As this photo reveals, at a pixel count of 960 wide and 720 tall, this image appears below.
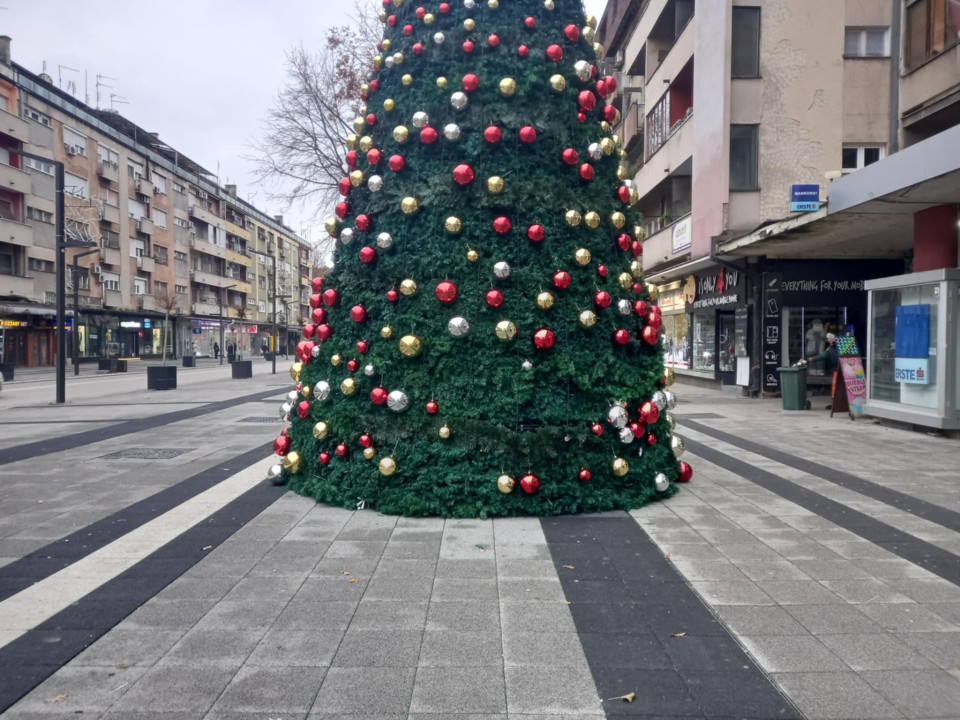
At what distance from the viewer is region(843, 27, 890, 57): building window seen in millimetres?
17484

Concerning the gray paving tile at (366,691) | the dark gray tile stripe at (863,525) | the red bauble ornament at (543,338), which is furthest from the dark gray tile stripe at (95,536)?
the dark gray tile stripe at (863,525)

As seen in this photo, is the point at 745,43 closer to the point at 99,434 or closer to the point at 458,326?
the point at 458,326

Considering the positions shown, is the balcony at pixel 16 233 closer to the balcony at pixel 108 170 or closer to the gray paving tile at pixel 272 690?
the balcony at pixel 108 170

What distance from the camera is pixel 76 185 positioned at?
42.2 meters

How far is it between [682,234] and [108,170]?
136ft

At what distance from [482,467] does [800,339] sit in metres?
14.9

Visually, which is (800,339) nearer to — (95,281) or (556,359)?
(556,359)

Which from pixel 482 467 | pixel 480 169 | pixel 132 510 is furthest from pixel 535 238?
pixel 132 510

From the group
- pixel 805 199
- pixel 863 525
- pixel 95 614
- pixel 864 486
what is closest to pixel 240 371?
pixel 805 199

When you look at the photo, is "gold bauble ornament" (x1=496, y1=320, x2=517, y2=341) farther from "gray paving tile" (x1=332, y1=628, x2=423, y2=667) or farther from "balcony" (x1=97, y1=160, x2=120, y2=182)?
"balcony" (x1=97, y1=160, x2=120, y2=182)

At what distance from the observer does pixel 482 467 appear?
574cm

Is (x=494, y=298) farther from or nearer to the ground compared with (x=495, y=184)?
nearer to the ground

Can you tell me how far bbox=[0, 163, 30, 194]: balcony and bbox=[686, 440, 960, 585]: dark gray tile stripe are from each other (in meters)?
39.8

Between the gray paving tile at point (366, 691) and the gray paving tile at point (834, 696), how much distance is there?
168 cm
